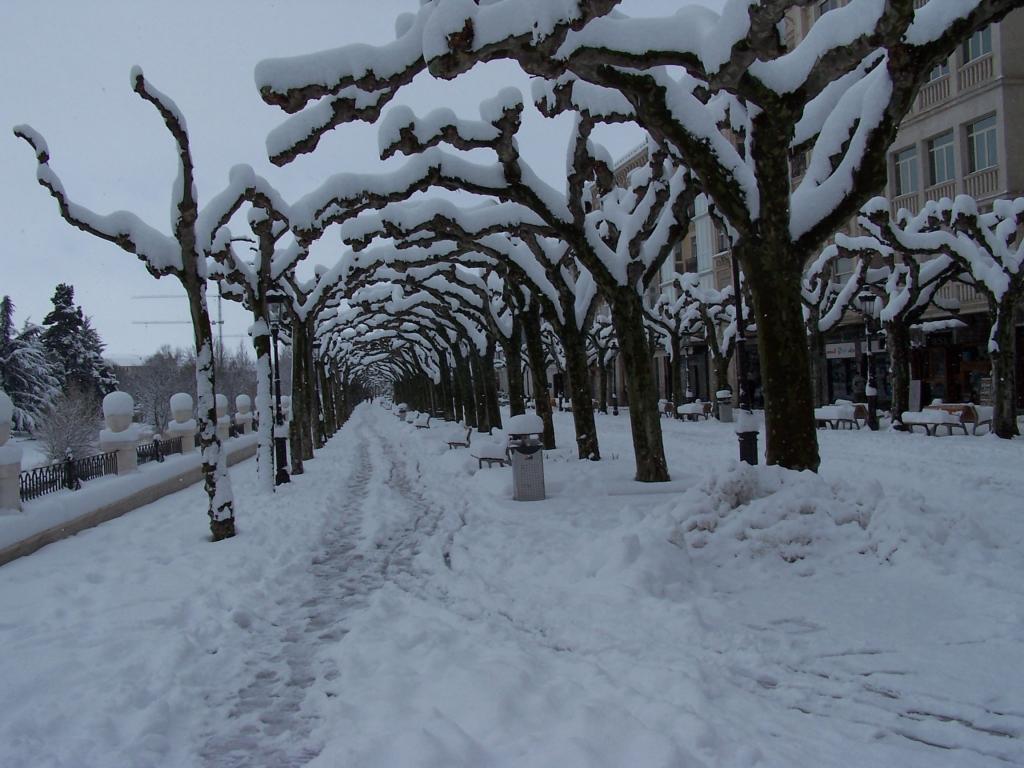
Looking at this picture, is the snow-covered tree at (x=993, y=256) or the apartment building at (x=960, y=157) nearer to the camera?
the snow-covered tree at (x=993, y=256)

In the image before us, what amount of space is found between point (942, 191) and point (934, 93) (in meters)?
3.45

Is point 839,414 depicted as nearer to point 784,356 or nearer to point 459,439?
point 459,439

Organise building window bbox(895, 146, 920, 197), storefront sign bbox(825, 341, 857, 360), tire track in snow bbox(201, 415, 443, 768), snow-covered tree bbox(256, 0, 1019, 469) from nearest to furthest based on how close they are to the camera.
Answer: tire track in snow bbox(201, 415, 443, 768)
snow-covered tree bbox(256, 0, 1019, 469)
building window bbox(895, 146, 920, 197)
storefront sign bbox(825, 341, 857, 360)

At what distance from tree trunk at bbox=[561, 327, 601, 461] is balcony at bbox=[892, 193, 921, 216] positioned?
17024mm

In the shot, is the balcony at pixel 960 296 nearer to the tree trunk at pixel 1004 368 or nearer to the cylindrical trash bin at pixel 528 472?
the tree trunk at pixel 1004 368

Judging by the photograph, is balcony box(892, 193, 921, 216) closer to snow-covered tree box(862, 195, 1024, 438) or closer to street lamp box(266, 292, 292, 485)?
snow-covered tree box(862, 195, 1024, 438)

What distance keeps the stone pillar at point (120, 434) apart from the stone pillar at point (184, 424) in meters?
4.72

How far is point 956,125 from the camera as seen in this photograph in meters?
23.9

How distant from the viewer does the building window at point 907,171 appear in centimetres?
2592

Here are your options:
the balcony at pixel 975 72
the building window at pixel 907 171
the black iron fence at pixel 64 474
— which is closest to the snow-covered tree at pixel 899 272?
the building window at pixel 907 171

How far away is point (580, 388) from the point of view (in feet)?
49.6

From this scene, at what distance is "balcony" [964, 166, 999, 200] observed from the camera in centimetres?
2245

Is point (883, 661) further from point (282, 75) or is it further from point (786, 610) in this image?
Result: point (282, 75)

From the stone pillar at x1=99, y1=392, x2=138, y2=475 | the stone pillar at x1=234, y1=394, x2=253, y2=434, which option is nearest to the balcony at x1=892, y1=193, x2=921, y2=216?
the stone pillar at x1=99, y1=392, x2=138, y2=475
